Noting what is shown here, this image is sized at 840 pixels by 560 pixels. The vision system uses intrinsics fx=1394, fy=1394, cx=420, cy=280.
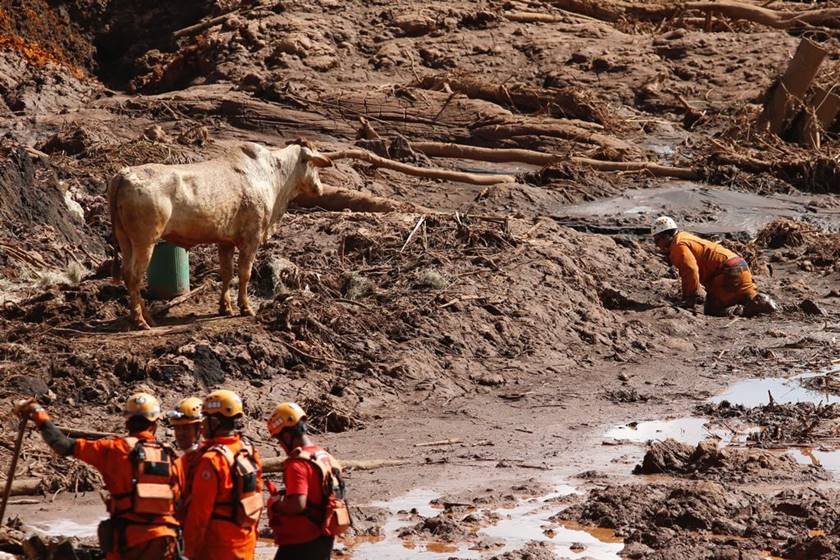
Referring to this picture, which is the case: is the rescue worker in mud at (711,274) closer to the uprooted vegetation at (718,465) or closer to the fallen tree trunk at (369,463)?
the uprooted vegetation at (718,465)

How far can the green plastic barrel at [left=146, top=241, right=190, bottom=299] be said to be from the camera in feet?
44.7

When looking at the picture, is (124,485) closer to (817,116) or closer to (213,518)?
(213,518)

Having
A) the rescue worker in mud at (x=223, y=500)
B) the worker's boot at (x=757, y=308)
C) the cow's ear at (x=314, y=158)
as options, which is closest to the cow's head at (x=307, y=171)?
the cow's ear at (x=314, y=158)

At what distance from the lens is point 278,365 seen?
12484mm

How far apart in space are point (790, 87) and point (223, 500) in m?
17.6

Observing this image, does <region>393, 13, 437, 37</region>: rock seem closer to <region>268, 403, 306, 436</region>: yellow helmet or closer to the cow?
the cow

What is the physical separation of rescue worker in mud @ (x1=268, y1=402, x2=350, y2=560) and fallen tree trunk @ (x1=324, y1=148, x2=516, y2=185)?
12703mm

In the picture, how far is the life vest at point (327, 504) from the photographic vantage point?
675 cm

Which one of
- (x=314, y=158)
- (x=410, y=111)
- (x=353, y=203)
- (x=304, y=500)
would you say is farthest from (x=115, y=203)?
(x=410, y=111)

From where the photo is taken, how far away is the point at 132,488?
6594 millimetres

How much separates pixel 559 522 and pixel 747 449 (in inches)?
98.3

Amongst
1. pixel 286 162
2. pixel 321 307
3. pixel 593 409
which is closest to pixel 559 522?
pixel 593 409

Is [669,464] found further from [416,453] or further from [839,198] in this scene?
[839,198]

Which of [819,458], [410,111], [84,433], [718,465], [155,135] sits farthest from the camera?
[410,111]
